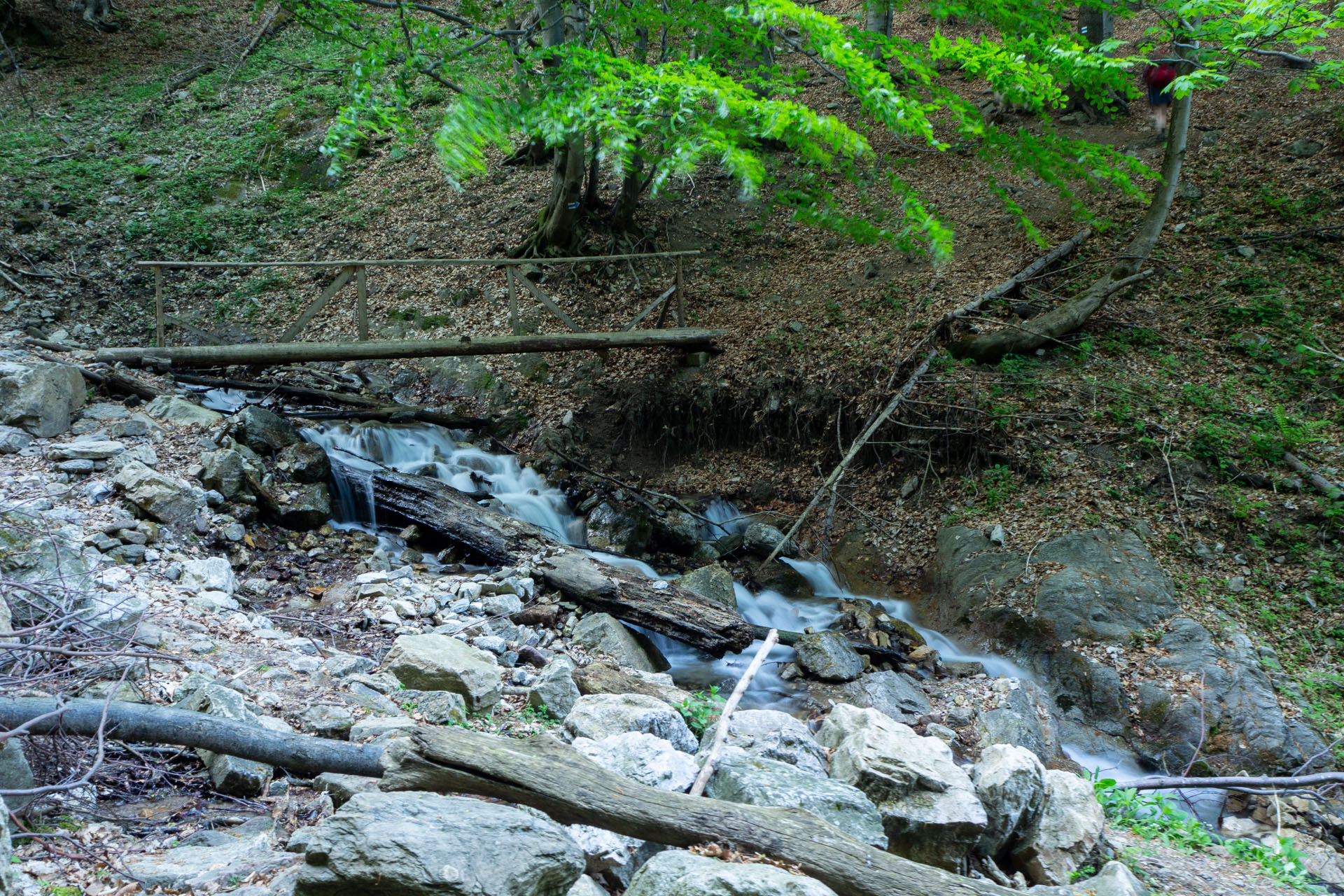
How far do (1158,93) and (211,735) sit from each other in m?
13.6

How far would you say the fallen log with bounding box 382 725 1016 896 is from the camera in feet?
8.18

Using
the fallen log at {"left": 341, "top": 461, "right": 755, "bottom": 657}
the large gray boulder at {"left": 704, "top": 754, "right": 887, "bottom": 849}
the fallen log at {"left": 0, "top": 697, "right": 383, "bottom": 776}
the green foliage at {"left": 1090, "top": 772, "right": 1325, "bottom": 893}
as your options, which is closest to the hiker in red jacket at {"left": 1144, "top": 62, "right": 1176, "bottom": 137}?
the fallen log at {"left": 341, "top": 461, "right": 755, "bottom": 657}

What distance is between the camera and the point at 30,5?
1830 cm

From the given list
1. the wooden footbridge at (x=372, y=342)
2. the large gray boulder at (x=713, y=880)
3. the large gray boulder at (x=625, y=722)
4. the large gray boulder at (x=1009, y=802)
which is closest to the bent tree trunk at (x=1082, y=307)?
the wooden footbridge at (x=372, y=342)

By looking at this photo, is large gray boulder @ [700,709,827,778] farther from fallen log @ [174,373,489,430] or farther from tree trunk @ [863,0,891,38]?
tree trunk @ [863,0,891,38]

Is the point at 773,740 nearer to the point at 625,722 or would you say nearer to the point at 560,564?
the point at 625,722

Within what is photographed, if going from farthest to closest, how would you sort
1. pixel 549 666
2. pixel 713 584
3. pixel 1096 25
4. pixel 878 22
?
pixel 878 22
pixel 1096 25
pixel 713 584
pixel 549 666

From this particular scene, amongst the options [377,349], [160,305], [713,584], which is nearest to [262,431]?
[377,349]

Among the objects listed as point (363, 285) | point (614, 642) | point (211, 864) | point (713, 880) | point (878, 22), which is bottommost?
point (614, 642)

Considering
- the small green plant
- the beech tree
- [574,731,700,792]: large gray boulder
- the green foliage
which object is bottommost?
the green foliage

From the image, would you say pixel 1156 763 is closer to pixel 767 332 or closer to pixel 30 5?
pixel 767 332

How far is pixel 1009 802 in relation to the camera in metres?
3.51

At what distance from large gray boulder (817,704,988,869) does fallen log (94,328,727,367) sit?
6467 mm

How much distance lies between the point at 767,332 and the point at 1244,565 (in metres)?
5.59
